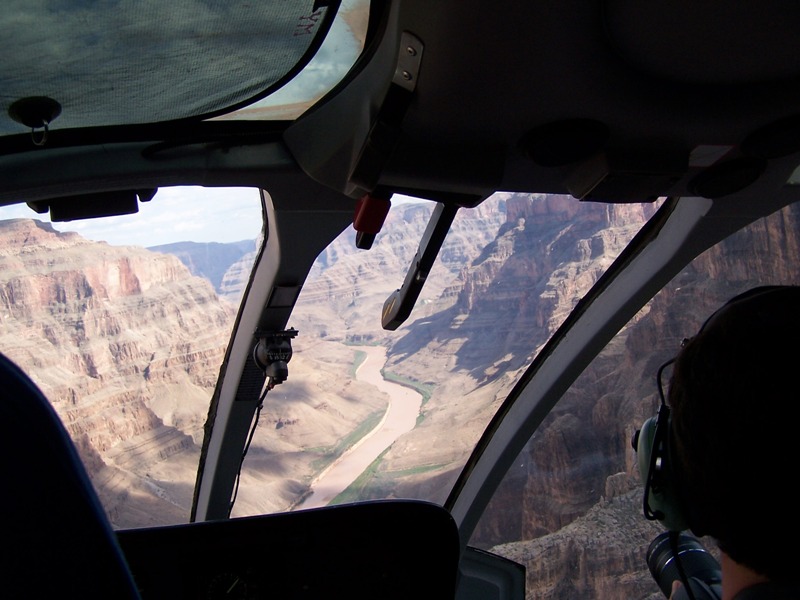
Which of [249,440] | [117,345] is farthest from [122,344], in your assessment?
[249,440]

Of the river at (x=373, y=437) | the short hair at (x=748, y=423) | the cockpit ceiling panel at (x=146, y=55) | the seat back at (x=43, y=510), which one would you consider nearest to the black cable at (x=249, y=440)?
the cockpit ceiling panel at (x=146, y=55)

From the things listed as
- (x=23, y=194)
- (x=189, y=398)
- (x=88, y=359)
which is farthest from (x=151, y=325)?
(x=23, y=194)

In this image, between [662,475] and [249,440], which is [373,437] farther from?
[662,475]

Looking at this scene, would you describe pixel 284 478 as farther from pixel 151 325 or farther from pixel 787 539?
pixel 787 539

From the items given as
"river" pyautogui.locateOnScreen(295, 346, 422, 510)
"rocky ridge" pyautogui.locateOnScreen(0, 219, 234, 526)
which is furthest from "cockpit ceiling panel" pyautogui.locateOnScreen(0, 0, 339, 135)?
"river" pyautogui.locateOnScreen(295, 346, 422, 510)

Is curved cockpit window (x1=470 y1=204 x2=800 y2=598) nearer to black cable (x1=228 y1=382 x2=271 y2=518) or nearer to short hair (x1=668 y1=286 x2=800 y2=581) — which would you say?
black cable (x1=228 y1=382 x2=271 y2=518)
